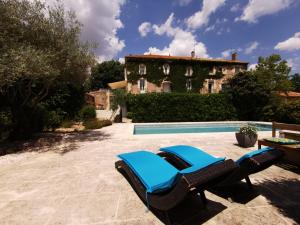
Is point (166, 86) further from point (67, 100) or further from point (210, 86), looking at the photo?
point (67, 100)

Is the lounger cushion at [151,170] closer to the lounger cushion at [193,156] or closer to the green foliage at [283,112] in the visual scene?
the lounger cushion at [193,156]

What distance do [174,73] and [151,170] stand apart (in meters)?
23.6

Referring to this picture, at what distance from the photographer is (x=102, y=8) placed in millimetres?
11062

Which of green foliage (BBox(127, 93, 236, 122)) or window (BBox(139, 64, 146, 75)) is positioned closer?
green foliage (BBox(127, 93, 236, 122))

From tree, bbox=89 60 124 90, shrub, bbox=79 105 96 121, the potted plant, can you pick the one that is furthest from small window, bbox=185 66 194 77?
tree, bbox=89 60 124 90

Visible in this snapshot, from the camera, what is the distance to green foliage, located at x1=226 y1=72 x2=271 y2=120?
19359mm

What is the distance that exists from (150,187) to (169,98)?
16.5 m

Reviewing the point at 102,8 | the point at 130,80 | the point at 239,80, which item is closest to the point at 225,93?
the point at 239,80

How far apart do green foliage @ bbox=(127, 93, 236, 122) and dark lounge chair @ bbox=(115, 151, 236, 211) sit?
1475cm

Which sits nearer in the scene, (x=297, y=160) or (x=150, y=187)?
(x=150, y=187)

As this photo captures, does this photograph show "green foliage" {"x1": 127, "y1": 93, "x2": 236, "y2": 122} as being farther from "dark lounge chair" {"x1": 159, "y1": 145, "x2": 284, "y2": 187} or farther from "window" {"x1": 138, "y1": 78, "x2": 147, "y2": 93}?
"dark lounge chair" {"x1": 159, "y1": 145, "x2": 284, "y2": 187}

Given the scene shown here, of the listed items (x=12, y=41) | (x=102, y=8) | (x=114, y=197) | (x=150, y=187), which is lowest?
(x=114, y=197)

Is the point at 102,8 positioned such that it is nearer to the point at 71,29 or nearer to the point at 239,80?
the point at 71,29

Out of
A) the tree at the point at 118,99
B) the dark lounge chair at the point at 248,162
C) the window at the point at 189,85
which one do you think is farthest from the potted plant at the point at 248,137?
the window at the point at 189,85
